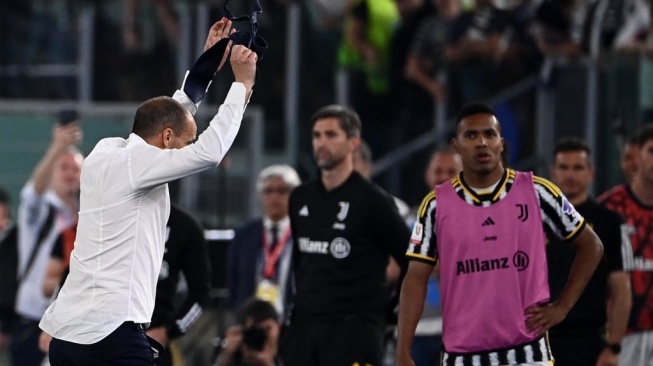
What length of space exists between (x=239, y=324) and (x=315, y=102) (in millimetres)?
4703

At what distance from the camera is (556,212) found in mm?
A: 8164

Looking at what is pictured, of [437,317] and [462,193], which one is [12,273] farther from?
[462,193]

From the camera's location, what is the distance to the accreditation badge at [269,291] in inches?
473

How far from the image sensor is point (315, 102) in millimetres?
15867

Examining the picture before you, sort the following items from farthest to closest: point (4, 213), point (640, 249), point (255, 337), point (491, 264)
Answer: point (4, 213)
point (255, 337)
point (640, 249)
point (491, 264)

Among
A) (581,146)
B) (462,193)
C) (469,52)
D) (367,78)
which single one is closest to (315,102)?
(367,78)

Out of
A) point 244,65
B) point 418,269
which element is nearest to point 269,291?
point 418,269

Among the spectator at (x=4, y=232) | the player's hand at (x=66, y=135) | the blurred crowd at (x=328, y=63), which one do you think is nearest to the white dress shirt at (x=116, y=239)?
the blurred crowd at (x=328, y=63)

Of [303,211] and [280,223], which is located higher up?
[303,211]

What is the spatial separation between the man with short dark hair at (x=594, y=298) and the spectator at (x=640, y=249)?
681 mm

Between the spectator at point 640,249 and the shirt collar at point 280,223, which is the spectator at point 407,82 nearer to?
the shirt collar at point 280,223

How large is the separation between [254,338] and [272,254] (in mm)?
1164

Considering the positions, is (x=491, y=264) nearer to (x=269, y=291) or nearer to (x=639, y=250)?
(x=639, y=250)

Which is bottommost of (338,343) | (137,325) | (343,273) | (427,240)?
(338,343)
